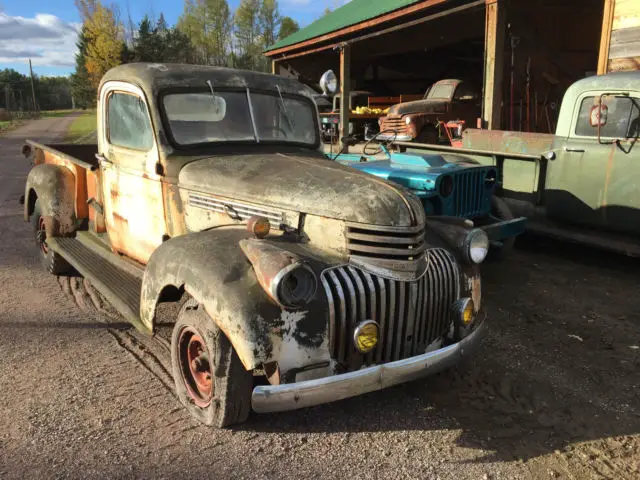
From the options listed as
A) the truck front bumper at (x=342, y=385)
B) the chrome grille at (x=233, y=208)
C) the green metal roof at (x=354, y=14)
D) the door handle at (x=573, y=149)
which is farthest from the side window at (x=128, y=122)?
the green metal roof at (x=354, y=14)

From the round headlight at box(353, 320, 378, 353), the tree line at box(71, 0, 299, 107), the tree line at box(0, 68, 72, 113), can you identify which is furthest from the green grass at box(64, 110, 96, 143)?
the tree line at box(0, 68, 72, 113)

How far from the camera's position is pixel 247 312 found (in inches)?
98.0

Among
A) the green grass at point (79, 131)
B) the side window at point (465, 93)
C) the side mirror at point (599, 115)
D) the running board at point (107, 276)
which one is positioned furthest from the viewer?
the green grass at point (79, 131)

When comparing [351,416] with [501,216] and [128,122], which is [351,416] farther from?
[501,216]

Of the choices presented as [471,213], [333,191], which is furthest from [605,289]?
[333,191]

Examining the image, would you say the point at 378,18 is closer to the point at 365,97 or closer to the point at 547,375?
the point at 365,97

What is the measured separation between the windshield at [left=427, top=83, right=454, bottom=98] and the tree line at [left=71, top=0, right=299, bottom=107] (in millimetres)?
26080

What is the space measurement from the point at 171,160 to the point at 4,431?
6.01 ft

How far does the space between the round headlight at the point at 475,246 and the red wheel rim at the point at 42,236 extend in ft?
13.6

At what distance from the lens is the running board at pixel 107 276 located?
350 cm

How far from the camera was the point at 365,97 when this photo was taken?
62.2 feet

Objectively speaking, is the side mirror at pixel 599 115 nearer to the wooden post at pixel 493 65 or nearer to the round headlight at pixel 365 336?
the wooden post at pixel 493 65

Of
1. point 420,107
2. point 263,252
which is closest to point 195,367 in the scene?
point 263,252

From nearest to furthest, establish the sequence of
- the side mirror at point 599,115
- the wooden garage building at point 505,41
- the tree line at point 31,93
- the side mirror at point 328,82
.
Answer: the side mirror at point 328,82
the side mirror at point 599,115
the wooden garage building at point 505,41
the tree line at point 31,93
